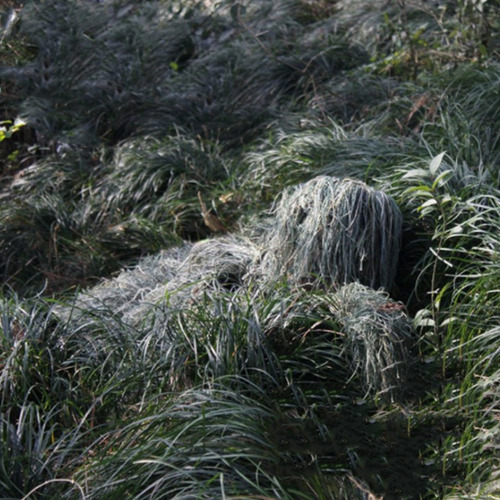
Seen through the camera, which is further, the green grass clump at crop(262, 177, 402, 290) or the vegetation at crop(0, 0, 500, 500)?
the green grass clump at crop(262, 177, 402, 290)

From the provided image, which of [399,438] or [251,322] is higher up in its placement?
[251,322]

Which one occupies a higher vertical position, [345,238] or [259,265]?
[345,238]

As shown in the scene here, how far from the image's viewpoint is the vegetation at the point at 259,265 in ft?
9.35

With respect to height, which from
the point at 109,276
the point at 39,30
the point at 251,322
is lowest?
the point at 109,276

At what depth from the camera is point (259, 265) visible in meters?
4.43

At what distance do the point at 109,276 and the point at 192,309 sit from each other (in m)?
1.85

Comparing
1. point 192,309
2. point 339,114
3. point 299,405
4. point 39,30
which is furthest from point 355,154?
point 39,30

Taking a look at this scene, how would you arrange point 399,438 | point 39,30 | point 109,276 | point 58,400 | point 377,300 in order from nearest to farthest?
point 399,438, point 58,400, point 377,300, point 109,276, point 39,30

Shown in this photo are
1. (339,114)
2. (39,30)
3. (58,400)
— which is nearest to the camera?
(58,400)

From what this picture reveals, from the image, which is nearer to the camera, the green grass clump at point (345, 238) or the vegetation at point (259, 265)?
the vegetation at point (259, 265)

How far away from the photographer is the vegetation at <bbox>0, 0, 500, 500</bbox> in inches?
112

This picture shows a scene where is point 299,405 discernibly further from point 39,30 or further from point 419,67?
point 39,30

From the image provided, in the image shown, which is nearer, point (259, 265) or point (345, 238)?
point (345, 238)

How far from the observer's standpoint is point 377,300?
3627 millimetres
